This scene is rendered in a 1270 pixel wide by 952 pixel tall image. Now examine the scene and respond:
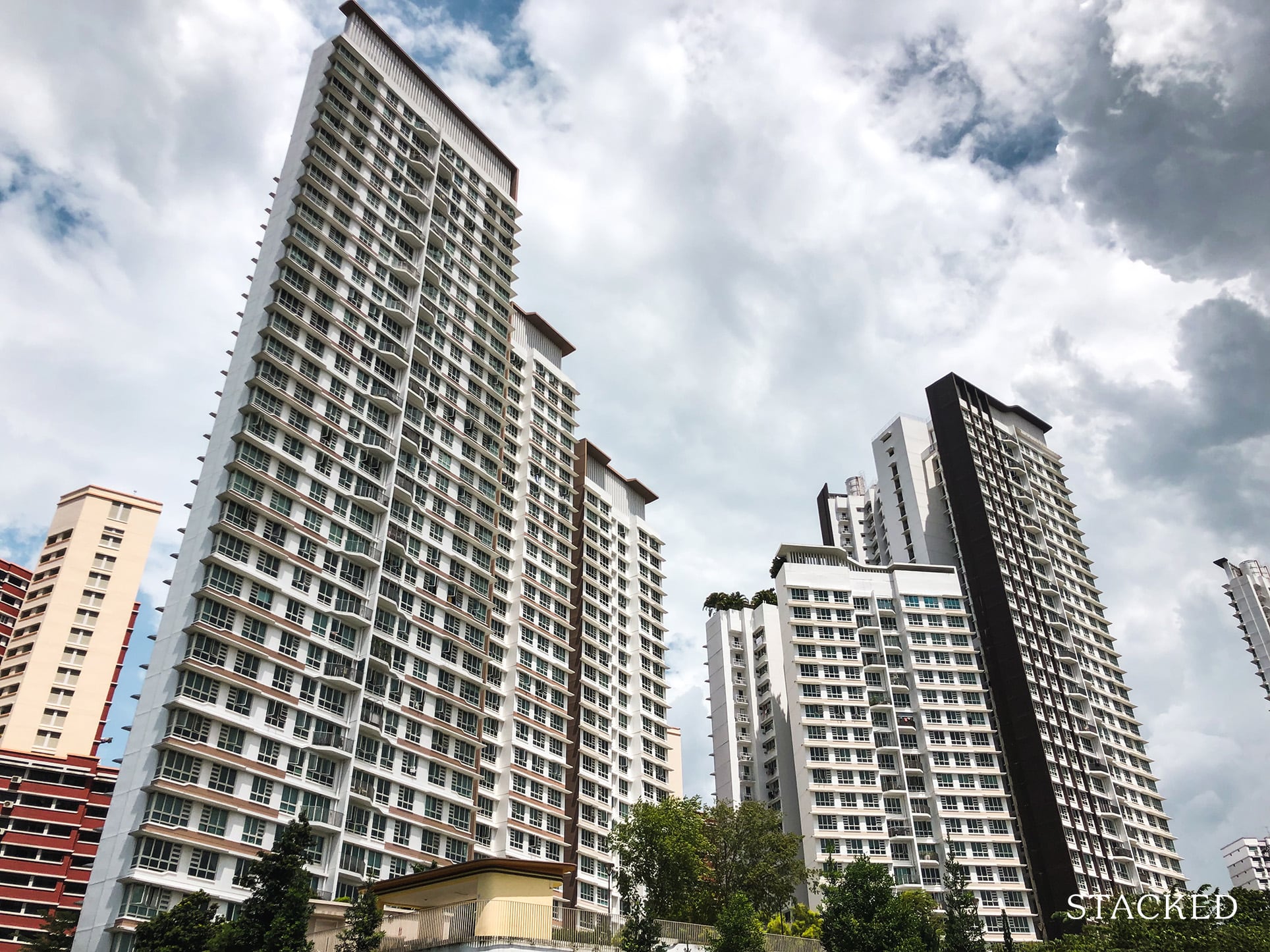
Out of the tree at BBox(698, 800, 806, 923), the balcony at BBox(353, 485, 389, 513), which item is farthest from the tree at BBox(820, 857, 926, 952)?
the balcony at BBox(353, 485, 389, 513)

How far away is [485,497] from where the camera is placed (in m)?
83.2

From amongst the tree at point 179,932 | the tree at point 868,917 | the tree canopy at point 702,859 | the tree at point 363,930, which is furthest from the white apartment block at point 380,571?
the tree at point 868,917

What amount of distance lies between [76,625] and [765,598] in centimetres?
7731

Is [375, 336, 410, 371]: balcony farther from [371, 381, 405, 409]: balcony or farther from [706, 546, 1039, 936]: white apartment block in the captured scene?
[706, 546, 1039, 936]: white apartment block

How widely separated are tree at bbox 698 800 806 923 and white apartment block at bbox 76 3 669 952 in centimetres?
1335

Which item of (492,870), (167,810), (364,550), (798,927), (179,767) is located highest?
(364,550)

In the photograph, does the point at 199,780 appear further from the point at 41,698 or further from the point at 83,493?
the point at 83,493

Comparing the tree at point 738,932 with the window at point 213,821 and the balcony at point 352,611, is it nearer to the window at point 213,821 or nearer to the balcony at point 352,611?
the window at point 213,821

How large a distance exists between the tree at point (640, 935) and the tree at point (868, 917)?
940 cm

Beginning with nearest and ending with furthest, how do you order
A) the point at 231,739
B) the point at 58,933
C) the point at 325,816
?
the point at 231,739 < the point at 325,816 < the point at 58,933

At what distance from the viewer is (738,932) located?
4284cm

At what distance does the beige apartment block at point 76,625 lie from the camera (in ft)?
328

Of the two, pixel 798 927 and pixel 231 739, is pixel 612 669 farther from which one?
pixel 231 739

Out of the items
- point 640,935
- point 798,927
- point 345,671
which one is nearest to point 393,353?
point 345,671
